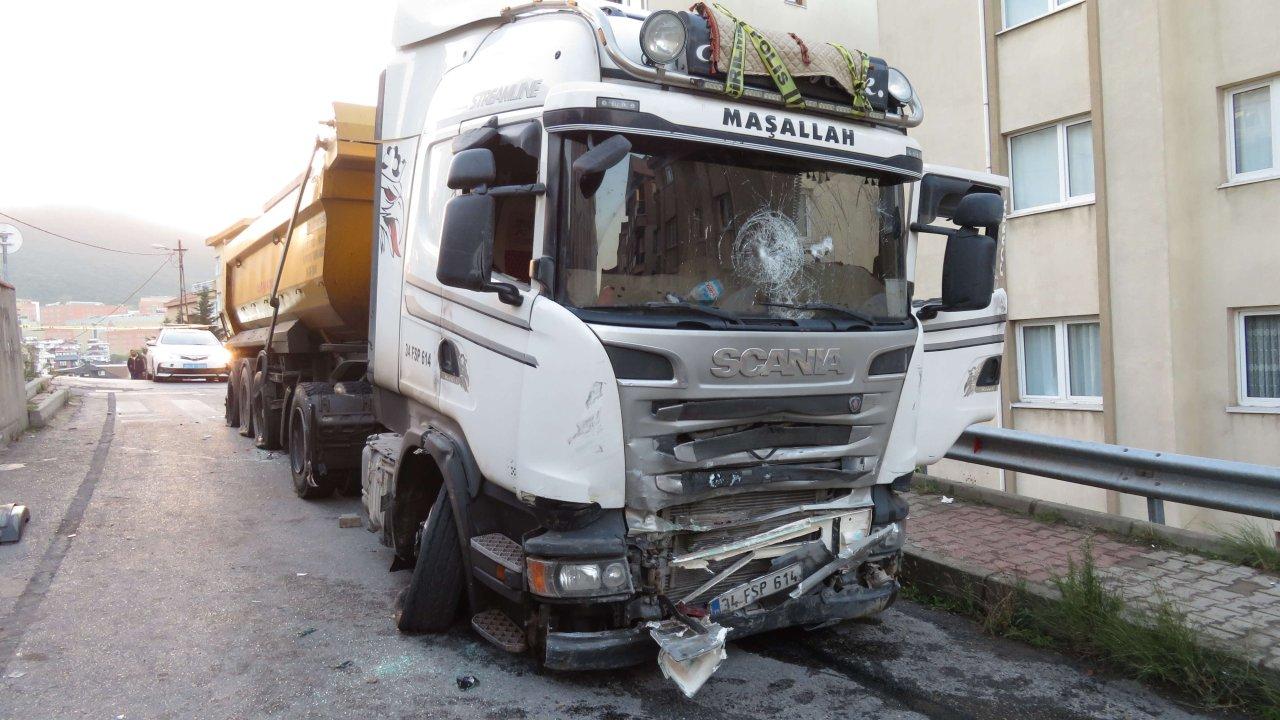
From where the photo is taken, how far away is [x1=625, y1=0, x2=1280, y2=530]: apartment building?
10.2m

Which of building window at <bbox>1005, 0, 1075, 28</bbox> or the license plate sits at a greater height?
building window at <bbox>1005, 0, 1075, 28</bbox>

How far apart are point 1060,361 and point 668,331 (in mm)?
10364

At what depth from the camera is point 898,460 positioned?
4.32 m

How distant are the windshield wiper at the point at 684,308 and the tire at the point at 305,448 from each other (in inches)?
183

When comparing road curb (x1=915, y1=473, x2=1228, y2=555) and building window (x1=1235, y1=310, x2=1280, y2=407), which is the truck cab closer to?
road curb (x1=915, y1=473, x2=1228, y2=555)

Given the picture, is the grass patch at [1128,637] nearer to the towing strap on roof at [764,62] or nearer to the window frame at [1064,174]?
the towing strap on roof at [764,62]

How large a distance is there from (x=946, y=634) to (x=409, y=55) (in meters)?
4.60

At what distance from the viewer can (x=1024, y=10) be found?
1251 centimetres

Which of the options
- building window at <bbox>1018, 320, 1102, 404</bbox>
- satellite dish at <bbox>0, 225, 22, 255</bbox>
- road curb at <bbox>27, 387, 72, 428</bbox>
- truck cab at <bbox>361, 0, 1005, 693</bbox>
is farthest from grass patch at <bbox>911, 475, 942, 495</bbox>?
satellite dish at <bbox>0, 225, 22, 255</bbox>

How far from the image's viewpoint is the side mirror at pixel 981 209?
14.2 ft

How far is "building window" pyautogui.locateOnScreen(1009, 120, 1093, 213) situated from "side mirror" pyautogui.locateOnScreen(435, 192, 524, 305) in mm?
10393

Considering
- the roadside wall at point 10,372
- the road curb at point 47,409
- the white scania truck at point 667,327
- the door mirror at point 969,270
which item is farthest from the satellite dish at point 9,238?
the door mirror at point 969,270

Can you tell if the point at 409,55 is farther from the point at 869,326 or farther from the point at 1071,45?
the point at 1071,45

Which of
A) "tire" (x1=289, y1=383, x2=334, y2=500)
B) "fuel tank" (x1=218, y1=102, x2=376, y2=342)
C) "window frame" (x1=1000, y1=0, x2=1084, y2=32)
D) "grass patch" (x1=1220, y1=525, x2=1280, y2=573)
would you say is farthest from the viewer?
"window frame" (x1=1000, y1=0, x2=1084, y2=32)
